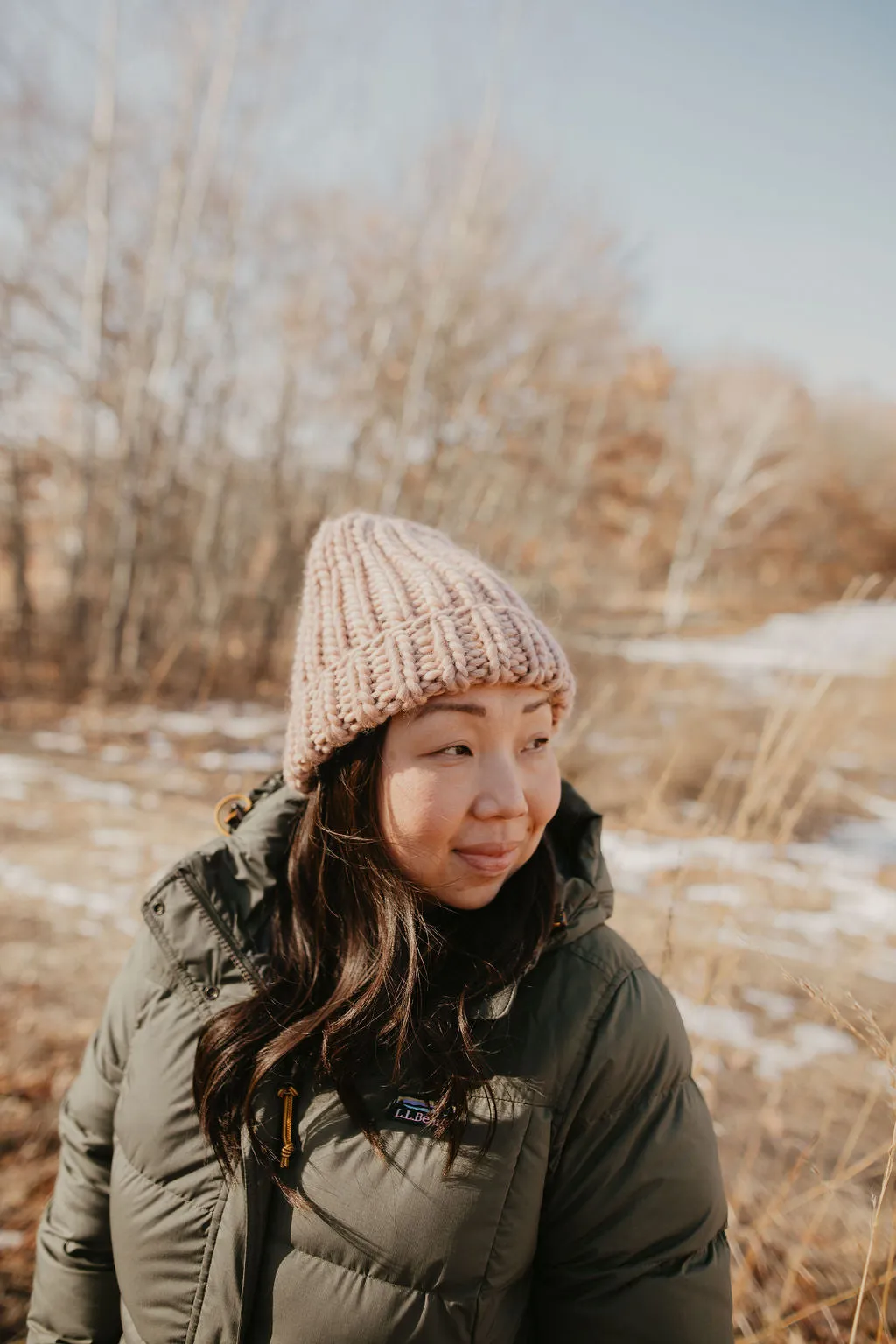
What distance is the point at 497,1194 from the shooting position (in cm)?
92

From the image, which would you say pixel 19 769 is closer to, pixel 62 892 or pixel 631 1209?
pixel 62 892

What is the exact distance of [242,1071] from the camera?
1.08 m

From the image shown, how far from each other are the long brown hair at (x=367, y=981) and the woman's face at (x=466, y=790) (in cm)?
5

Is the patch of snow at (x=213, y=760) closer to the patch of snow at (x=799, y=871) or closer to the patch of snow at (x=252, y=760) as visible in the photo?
the patch of snow at (x=252, y=760)

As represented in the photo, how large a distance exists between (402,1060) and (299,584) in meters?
6.30

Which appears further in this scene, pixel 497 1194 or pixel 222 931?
pixel 222 931

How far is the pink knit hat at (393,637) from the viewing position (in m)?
1.03

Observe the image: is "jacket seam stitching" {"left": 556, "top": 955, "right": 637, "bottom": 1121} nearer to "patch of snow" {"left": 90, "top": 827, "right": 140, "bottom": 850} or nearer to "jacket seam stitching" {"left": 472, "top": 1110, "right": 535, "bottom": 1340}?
"jacket seam stitching" {"left": 472, "top": 1110, "right": 535, "bottom": 1340}

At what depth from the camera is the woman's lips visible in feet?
3.31

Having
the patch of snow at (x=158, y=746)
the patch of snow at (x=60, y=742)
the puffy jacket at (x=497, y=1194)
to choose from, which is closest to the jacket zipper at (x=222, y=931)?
→ the puffy jacket at (x=497, y=1194)

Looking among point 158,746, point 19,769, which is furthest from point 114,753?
point 19,769

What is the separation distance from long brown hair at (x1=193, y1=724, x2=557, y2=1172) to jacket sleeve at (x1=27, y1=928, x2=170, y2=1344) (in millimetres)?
208

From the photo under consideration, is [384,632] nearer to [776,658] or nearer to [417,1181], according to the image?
[417,1181]

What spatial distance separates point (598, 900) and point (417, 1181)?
1.45ft
